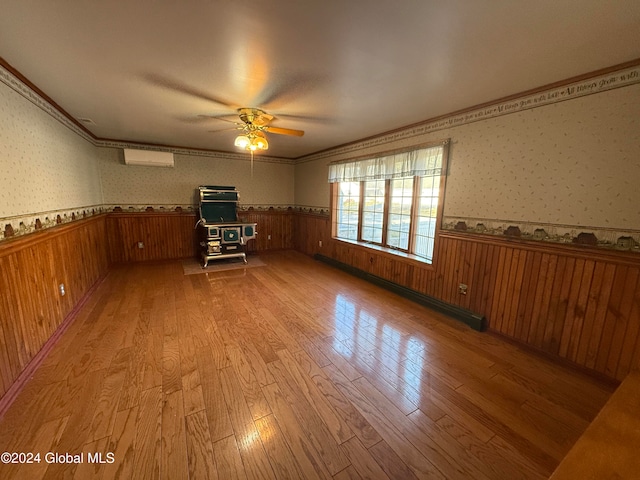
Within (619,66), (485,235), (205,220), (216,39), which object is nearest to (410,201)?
(485,235)

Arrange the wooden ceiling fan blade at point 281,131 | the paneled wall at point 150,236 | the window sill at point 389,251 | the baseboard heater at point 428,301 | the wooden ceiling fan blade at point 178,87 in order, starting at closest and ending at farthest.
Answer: the wooden ceiling fan blade at point 178,87 → the baseboard heater at point 428,301 → the wooden ceiling fan blade at point 281,131 → the window sill at point 389,251 → the paneled wall at point 150,236

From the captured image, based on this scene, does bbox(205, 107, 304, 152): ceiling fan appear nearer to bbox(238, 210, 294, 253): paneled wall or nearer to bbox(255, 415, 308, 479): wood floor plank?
bbox(255, 415, 308, 479): wood floor plank

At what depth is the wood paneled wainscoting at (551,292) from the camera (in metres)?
1.83

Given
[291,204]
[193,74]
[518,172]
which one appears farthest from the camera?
[291,204]

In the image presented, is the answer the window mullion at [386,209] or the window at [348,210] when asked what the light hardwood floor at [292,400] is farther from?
the window at [348,210]

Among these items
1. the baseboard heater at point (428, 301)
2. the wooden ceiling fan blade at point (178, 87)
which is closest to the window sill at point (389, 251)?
the baseboard heater at point (428, 301)

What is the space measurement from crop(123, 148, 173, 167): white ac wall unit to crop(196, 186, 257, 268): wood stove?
0.73 meters

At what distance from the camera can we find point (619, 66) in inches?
68.6

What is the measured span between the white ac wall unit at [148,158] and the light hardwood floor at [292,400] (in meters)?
2.82

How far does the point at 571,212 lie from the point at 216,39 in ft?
9.41

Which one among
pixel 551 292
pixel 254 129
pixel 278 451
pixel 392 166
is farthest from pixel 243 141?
pixel 551 292

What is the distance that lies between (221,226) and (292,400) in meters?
3.71

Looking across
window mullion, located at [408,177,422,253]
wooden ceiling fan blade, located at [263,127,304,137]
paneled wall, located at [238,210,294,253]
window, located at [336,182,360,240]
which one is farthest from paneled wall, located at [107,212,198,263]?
window mullion, located at [408,177,422,253]

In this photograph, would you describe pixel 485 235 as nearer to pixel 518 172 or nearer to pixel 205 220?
pixel 518 172
